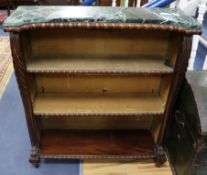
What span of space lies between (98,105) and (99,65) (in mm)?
279

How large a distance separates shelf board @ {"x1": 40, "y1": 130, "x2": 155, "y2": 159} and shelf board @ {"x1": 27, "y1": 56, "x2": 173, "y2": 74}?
24.4 inches

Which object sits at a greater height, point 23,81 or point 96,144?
point 23,81

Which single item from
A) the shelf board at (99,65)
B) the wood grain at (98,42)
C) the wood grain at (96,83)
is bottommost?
the wood grain at (96,83)

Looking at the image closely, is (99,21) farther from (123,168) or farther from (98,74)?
(123,168)

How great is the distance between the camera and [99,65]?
1247mm

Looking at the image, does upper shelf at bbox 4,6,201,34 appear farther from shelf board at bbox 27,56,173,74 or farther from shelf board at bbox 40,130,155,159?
shelf board at bbox 40,130,155,159

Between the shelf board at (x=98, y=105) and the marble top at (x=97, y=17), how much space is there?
0.53m

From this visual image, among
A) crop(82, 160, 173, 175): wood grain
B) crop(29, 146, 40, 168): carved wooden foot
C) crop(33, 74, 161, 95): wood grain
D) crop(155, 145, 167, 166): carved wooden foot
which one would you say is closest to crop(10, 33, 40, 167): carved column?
crop(29, 146, 40, 168): carved wooden foot

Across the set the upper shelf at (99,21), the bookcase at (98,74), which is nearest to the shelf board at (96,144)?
the bookcase at (98,74)

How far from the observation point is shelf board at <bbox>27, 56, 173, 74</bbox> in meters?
1.20

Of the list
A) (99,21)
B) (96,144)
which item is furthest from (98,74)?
(96,144)

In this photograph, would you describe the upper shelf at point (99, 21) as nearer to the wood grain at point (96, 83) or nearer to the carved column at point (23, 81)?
the carved column at point (23, 81)

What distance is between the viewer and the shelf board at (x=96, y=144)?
154 centimetres

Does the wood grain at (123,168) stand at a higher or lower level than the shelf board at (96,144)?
lower
